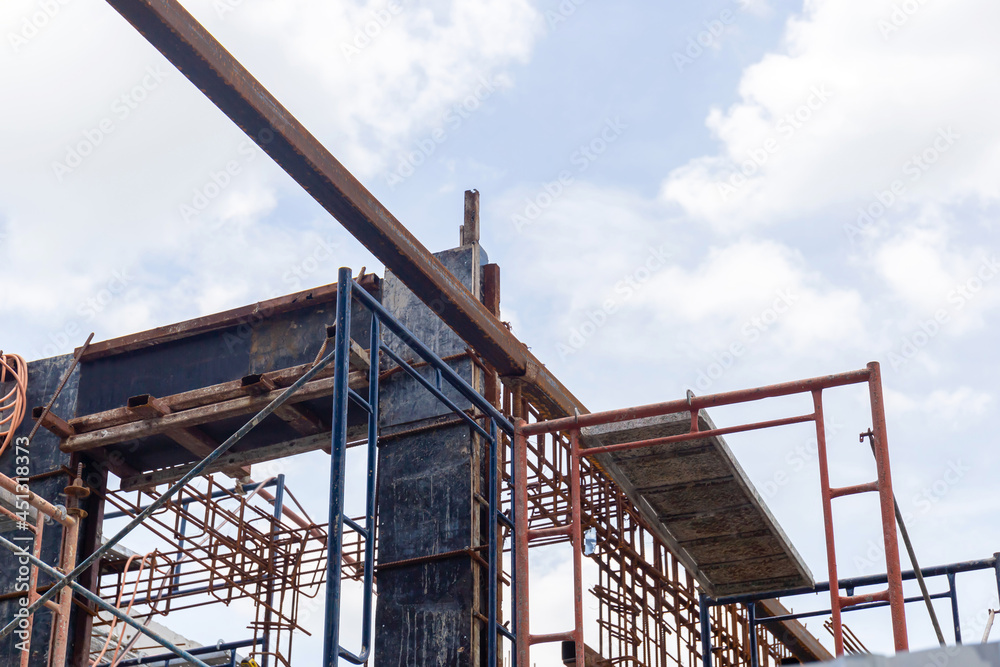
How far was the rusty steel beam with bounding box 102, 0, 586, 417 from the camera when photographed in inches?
361

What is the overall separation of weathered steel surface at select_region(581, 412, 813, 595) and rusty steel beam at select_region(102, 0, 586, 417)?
288 centimetres

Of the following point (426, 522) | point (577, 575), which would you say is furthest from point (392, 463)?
point (577, 575)

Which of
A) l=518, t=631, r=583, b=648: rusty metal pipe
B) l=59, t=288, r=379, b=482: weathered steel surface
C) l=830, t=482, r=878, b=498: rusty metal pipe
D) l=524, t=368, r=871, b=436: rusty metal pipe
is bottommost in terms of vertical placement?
l=518, t=631, r=583, b=648: rusty metal pipe

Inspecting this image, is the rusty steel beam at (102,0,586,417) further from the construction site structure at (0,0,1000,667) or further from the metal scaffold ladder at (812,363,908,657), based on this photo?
the metal scaffold ladder at (812,363,908,657)

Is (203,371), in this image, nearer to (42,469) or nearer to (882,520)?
(42,469)

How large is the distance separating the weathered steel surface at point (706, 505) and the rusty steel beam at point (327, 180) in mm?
2883

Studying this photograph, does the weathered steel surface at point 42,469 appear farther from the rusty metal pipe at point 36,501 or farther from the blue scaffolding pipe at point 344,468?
the blue scaffolding pipe at point 344,468

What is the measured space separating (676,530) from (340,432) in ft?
12.3

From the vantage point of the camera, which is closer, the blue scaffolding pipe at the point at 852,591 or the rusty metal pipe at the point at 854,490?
the rusty metal pipe at the point at 854,490

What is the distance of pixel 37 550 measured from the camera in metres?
12.2

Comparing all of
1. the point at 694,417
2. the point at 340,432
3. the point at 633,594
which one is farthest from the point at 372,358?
the point at 633,594

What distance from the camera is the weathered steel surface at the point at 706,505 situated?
30.5ft

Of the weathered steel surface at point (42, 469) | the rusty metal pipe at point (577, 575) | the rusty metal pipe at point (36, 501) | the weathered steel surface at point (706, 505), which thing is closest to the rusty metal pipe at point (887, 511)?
the weathered steel surface at point (706, 505)

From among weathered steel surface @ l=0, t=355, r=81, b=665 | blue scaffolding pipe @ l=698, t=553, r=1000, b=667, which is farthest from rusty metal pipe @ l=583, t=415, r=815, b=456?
weathered steel surface @ l=0, t=355, r=81, b=665
